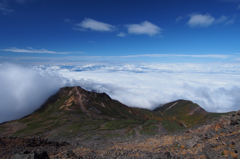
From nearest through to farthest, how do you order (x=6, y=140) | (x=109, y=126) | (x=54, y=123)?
1. (x=6, y=140)
2. (x=109, y=126)
3. (x=54, y=123)

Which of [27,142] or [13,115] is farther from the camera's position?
[13,115]

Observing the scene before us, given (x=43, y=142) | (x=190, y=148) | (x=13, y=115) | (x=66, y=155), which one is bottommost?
(x=13, y=115)

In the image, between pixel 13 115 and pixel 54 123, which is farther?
pixel 13 115

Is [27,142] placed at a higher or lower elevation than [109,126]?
higher

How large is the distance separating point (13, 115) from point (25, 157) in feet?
762

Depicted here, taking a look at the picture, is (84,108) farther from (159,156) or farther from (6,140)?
(159,156)

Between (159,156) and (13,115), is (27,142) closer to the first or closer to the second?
(159,156)

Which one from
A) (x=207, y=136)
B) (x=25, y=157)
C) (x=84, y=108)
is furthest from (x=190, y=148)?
(x=84, y=108)

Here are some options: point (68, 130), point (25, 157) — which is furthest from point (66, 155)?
point (68, 130)

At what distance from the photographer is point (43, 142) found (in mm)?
44750

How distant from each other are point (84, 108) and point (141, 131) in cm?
11043

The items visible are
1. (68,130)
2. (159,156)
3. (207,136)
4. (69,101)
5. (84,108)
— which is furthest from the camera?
(69,101)

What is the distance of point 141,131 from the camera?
98875 mm

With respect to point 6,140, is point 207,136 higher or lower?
higher
